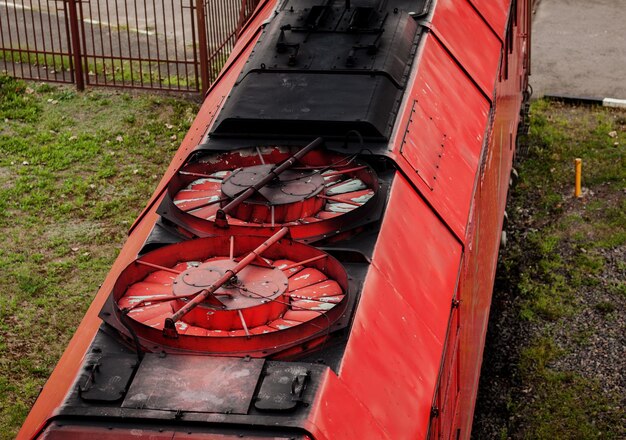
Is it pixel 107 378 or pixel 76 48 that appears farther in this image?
pixel 76 48

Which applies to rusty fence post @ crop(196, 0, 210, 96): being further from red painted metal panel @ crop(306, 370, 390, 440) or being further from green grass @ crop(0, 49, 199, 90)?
red painted metal panel @ crop(306, 370, 390, 440)

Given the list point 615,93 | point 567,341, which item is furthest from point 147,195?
point 615,93

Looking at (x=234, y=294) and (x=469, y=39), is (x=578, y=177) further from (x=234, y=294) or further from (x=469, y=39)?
(x=234, y=294)

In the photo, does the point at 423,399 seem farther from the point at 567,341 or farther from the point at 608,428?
the point at 567,341

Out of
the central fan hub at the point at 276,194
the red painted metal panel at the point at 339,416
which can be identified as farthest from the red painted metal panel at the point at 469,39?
the red painted metal panel at the point at 339,416

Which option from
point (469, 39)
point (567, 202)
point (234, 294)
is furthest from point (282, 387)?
point (567, 202)

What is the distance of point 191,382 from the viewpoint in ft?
15.5

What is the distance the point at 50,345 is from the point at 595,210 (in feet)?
21.5

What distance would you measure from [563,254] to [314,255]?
651cm

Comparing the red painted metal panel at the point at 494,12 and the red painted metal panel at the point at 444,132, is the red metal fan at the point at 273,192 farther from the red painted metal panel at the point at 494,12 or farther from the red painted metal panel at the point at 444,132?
the red painted metal panel at the point at 494,12

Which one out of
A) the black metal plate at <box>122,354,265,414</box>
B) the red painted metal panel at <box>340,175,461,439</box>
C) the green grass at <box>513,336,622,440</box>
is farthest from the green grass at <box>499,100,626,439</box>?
the black metal plate at <box>122,354,265,414</box>

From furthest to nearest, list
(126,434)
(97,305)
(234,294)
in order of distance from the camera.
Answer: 1. (97,305)
2. (234,294)
3. (126,434)

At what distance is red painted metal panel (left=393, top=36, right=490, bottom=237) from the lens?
22.5 ft

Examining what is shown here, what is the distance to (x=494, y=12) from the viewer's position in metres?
9.59
